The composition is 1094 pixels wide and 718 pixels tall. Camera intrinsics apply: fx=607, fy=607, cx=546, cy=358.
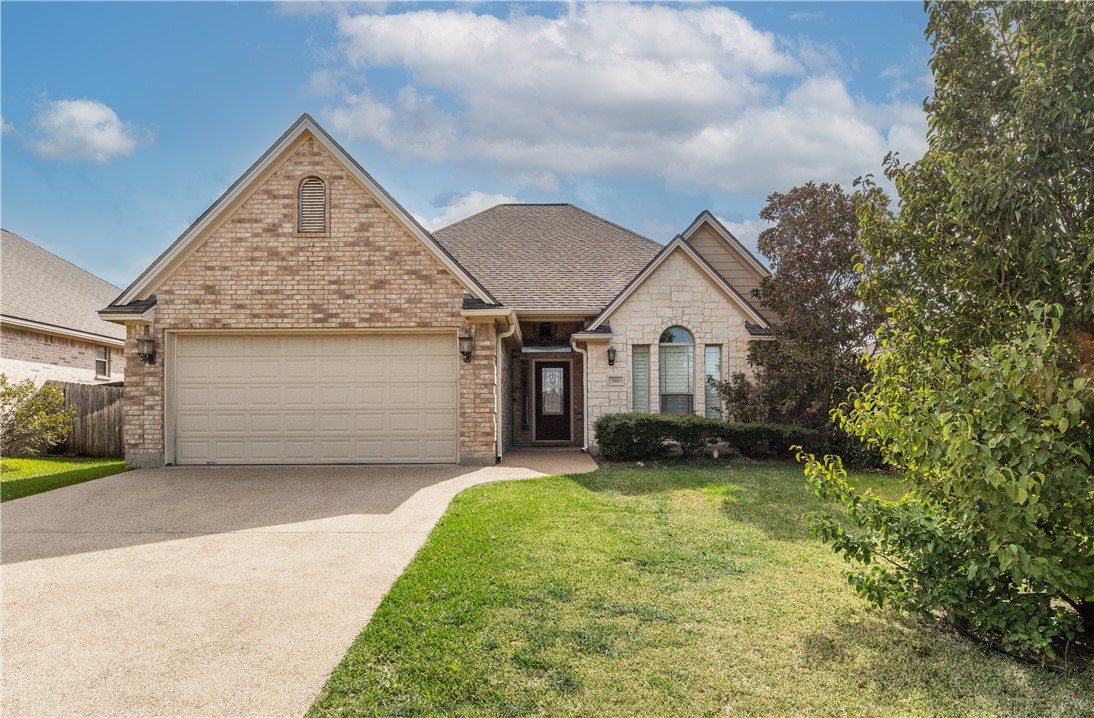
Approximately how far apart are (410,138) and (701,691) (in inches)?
532

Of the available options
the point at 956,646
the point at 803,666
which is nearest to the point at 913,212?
the point at 956,646

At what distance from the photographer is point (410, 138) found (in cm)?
1414

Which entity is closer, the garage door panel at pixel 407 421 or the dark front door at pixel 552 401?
the garage door panel at pixel 407 421

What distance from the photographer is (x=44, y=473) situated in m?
11.9

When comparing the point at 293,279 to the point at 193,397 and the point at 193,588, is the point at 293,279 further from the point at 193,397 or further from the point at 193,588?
the point at 193,588

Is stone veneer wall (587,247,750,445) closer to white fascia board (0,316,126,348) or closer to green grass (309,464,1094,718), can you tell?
green grass (309,464,1094,718)

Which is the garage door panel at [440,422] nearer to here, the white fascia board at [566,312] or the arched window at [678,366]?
the white fascia board at [566,312]

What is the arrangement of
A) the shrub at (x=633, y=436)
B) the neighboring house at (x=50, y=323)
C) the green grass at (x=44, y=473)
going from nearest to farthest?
the green grass at (x=44, y=473), the shrub at (x=633, y=436), the neighboring house at (x=50, y=323)

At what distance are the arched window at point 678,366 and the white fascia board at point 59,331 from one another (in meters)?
13.3

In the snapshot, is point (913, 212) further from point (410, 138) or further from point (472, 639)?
point (410, 138)

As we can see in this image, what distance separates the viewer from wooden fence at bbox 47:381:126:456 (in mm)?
15031

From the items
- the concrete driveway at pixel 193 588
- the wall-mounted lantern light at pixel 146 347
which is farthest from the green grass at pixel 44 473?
the wall-mounted lantern light at pixel 146 347

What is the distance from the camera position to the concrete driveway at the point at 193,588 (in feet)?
11.1

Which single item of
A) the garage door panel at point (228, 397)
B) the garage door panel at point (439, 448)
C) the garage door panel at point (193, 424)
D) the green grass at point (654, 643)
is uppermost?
the garage door panel at point (228, 397)
